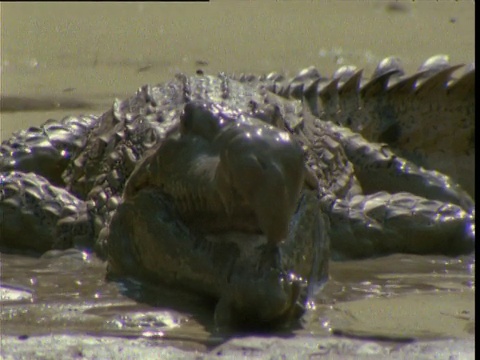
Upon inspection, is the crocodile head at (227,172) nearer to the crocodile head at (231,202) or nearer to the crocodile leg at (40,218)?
the crocodile head at (231,202)

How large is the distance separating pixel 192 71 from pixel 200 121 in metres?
5.48

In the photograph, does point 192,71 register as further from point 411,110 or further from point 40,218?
point 40,218

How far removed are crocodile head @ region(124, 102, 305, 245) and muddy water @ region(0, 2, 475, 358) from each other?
35cm

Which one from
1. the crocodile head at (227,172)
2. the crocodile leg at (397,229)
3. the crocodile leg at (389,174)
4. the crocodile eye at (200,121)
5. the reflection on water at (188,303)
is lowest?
the reflection on water at (188,303)

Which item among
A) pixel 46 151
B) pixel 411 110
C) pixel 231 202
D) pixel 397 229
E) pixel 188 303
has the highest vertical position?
pixel 411 110

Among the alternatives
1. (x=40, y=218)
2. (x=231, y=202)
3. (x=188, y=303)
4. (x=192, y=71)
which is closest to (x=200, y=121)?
(x=231, y=202)

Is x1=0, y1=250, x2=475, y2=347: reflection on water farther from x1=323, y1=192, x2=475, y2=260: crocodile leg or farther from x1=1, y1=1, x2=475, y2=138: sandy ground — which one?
x1=1, y1=1, x2=475, y2=138: sandy ground

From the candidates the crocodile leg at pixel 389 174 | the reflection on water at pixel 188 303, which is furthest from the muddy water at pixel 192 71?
the crocodile leg at pixel 389 174

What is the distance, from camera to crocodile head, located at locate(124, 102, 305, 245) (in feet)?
11.8

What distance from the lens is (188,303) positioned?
412 centimetres

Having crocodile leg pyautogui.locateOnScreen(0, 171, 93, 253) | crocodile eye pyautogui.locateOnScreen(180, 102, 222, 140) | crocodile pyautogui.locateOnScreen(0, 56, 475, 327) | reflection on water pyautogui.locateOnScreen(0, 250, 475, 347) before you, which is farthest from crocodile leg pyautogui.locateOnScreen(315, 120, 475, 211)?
crocodile eye pyautogui.locateOnScreen(180, 102, 222, 140)

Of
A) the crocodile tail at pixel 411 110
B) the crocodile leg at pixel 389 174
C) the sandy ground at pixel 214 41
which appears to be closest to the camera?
the crocodile leg at pixel 389 174

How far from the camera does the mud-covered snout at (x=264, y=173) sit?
3.57m

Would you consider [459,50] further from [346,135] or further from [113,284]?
[113,284]
